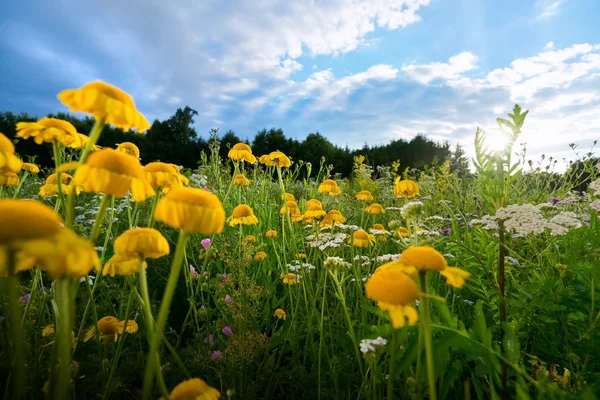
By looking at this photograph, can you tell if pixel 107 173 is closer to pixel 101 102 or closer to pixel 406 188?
pixel 101 102

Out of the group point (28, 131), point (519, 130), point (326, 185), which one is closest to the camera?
point (28, 131)

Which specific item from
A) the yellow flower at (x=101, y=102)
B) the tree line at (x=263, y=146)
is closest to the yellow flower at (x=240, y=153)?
the yellow flower at (x=101, y=102)

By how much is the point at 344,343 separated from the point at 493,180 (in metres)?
1.10

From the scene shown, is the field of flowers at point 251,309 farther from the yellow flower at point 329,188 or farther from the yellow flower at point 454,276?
the yellow flower at point 329,188

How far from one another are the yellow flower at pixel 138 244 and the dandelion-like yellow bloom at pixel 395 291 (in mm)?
527

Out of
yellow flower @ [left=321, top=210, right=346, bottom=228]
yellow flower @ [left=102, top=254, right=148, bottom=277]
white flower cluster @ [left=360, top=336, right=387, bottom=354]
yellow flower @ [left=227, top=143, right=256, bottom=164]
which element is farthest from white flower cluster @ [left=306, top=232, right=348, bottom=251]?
yellow flower @ [left=102, top=254, right=148, bottom=277]

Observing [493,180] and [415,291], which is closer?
[415,291]

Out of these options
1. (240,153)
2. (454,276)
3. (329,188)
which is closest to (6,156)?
(454,276)

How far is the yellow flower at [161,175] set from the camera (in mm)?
1223

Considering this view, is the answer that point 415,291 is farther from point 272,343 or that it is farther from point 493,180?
point 272,343

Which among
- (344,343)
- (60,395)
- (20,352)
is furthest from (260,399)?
(20,352)

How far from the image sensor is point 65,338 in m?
0.71

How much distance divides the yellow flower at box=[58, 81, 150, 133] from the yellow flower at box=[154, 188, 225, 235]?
12.0 inches

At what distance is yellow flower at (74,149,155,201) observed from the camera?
0.85 meters
